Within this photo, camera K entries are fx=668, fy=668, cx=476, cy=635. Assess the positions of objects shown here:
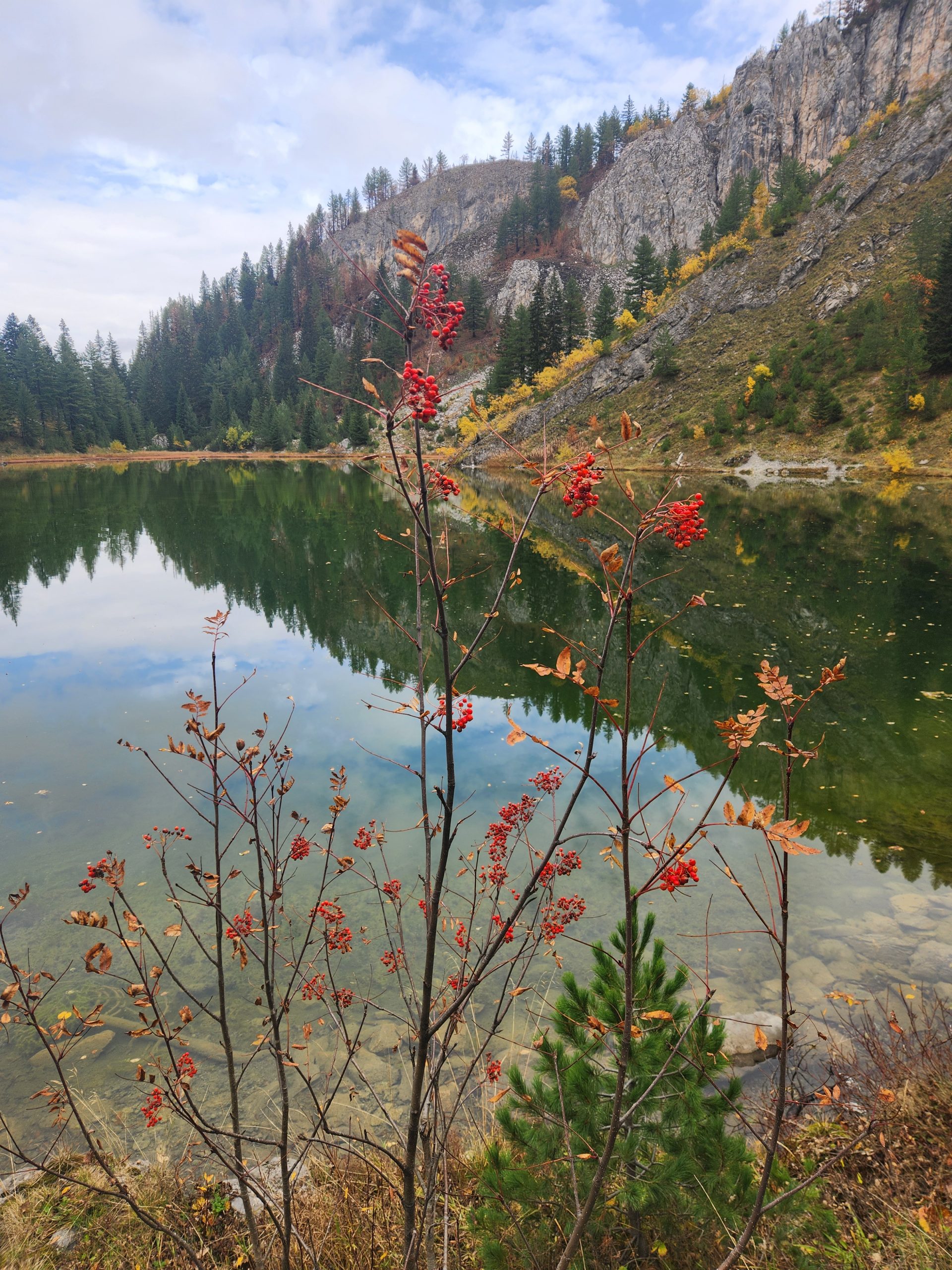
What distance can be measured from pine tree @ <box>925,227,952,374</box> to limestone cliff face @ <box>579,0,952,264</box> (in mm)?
46017

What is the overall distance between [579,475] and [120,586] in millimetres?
20817

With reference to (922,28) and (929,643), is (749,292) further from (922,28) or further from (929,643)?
(929,643)

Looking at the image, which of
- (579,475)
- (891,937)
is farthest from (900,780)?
(579,475)

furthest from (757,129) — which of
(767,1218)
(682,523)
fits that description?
(767,1218)

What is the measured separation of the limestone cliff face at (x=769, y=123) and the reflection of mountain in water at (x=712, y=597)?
247 ft

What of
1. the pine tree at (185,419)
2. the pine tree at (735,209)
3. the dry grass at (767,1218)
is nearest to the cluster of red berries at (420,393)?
the dry grass at (767,1218)

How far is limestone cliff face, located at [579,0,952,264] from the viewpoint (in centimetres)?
7625

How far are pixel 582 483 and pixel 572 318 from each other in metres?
78.0

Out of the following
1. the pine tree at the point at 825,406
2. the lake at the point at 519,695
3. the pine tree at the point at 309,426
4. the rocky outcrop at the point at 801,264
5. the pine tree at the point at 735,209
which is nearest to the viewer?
the lake at the point at 519,695

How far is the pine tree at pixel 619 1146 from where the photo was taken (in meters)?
2.71

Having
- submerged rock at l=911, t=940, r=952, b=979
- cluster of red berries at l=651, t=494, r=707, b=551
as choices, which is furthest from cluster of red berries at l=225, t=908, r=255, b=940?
submerged rock at l=911, t=940, r=952, b=979

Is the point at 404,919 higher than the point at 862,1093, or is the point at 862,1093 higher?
the point at 862,1093

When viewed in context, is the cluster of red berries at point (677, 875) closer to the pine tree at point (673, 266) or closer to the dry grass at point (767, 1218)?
the dry grass at point (767, 1218)

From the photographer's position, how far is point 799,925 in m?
6.08
